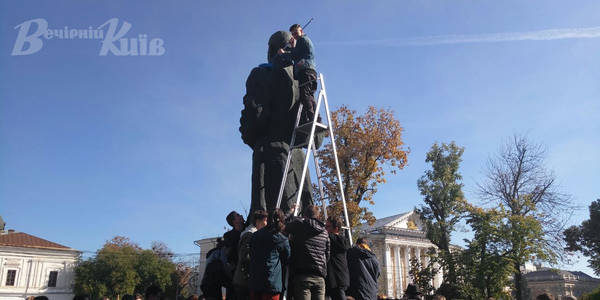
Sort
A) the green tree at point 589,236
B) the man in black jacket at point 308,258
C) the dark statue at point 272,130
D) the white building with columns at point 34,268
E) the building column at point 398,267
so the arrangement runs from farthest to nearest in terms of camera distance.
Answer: the building column at point 398,267 < the white building with columns at point 34,268 < the green tree at point 589,236 < the dark statue at point 272,130 < the man in black jacket at point 308,258

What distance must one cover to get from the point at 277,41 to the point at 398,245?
5902cm

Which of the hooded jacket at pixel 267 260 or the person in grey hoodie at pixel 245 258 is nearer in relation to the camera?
the hooded jacket at pixel 267 260

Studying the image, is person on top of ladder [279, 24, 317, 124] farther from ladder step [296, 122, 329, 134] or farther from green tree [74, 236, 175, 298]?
green tree [74, 236, 175, 298]

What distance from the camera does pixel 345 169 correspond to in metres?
26.4

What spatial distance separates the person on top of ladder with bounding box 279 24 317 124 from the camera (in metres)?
8.19

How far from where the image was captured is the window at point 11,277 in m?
52.8

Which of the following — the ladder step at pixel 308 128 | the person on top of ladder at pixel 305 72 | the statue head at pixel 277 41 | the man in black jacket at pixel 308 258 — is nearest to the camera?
the man in black jacket at pixel 308 258

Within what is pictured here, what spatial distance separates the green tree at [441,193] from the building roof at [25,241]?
47543 millimetres

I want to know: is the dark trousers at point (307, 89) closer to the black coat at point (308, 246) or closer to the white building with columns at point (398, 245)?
the black coat at point (308, 246)

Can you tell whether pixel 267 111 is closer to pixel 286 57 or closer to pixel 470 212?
pixel 286 57

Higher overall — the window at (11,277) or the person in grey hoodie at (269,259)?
the person in grey hoodie at (269,259)

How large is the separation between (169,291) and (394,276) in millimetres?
29645

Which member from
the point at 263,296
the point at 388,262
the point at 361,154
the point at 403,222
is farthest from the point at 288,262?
the point at 403,222

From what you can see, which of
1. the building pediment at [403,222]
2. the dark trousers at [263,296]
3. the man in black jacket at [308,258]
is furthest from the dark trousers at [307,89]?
the building pediment at [403,222]
